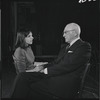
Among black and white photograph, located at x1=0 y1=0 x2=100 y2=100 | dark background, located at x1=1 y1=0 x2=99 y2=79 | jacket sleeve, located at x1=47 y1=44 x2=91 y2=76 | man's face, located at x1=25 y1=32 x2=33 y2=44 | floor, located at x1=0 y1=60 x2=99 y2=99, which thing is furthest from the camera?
floor, located at x1=0 y1=60 x2=99 y2=99

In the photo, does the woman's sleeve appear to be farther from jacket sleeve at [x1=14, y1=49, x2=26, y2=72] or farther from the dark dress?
the dark dress

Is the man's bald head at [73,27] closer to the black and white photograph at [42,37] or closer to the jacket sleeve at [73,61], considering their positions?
the black and white photograph at [42,37]

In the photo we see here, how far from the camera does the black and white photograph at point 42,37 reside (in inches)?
129

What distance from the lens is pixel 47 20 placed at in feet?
11.8

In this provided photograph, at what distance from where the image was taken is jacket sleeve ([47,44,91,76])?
3.05 meters

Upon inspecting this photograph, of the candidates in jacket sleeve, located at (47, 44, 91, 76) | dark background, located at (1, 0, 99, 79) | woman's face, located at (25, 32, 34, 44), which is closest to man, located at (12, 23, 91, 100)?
jacket sleeve, located at (47, 44, 91, 76)

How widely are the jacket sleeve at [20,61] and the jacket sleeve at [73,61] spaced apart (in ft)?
1.34

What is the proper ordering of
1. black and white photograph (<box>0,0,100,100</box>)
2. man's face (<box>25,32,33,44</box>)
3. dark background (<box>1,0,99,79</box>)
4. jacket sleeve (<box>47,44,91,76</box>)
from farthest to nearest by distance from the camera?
dark background (<box>1,0,99,79</box>) < man's face (<box>25,32,33,44</box>) < black and white photograph (<box>0,0,100,100</box>) < jacket sleeve (<box>47,44,91,76</box>)

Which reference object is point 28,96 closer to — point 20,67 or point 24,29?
point 20,67

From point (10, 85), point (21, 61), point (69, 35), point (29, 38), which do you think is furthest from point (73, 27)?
point (10, 85)

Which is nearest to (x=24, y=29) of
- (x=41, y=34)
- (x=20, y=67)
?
(x=41, y=34)

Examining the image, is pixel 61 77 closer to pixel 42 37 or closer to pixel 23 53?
pixel 23 53

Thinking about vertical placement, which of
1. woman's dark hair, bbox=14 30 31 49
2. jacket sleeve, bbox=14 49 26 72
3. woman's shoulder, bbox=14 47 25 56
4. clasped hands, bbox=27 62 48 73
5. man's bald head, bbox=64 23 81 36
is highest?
man's bald head, bbox=64 23 81 36

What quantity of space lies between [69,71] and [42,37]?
0.80 m
